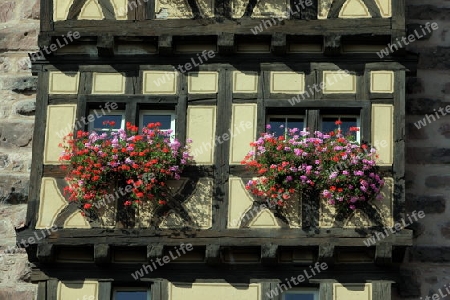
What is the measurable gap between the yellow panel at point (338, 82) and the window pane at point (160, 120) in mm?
1778

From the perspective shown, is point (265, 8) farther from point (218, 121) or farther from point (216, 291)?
point (216, 291)

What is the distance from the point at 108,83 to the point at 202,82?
1.06 metres

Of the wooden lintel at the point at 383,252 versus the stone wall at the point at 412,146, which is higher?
the stone wall at the point at 412,146

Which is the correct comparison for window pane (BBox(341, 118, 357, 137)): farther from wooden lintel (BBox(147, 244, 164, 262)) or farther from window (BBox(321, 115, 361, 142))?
wooden lintel (BBox(147, 244, 164, 262))

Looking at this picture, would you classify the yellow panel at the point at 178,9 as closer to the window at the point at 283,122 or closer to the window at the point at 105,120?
the window at the point at 105,120

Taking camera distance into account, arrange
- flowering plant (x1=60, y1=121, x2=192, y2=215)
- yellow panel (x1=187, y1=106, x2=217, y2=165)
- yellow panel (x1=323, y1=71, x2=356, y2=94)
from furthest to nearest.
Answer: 1. yellow panel (x1=323, y1=71, x2=356, y2=94)
2. yellow panel (x1=187, y1=106, x2=217, y2=165)
3. flowering plant (x1=60, y1=121, x2=192, y2=215)

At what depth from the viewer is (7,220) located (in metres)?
17.0

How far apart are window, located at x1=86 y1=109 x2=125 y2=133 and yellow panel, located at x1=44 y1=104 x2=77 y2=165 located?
236 millimetres

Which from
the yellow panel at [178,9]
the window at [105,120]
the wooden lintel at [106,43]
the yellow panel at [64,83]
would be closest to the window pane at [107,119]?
the window at [105,120]

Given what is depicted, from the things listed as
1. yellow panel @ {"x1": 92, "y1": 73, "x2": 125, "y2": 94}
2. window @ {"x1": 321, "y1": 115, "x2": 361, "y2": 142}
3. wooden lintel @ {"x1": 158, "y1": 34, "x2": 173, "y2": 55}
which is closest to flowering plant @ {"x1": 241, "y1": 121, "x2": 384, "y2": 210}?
window @ {"x1": 321, "y1": 115, "x2": 361, "y2": 142}

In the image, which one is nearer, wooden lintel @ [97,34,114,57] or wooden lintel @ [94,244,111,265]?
wooden lintel @ [94,244,111,265]

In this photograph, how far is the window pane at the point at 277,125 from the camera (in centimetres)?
1664

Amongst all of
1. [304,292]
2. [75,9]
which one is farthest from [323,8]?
[304,292]

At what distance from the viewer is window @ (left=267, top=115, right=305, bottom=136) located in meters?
16.7
